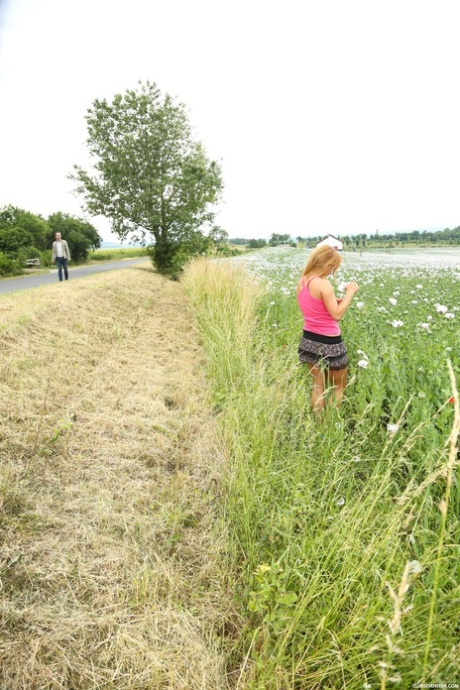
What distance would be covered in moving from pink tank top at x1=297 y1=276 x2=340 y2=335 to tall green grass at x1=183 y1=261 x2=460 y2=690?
60cm

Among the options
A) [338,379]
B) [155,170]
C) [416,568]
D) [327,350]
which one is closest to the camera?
[416,568]

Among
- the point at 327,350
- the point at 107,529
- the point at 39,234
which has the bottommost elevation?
the point at 107,529

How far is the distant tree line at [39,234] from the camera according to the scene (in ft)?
65.9

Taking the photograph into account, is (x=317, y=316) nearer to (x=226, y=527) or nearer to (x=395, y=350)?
(x=395, y=350)

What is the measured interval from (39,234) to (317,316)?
29861mm

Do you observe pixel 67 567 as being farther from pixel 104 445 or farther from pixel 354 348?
pixel 354 348

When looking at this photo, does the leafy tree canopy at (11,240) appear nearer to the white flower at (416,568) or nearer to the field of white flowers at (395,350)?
the field of white flowers at (395,350)

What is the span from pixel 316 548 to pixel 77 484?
67.3 inches

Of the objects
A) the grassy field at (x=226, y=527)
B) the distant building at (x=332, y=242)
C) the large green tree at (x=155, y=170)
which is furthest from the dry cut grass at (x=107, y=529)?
the large green tree at (x=155, y=170)

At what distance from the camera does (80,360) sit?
5.08 meters

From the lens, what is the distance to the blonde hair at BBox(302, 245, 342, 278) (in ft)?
10.2

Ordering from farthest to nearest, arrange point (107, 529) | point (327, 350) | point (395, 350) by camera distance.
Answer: point (395, 350)
point (327, 350)
point (107, 529)

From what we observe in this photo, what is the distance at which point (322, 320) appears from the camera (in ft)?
10.8

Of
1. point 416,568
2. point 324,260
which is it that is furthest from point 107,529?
point 324,260
